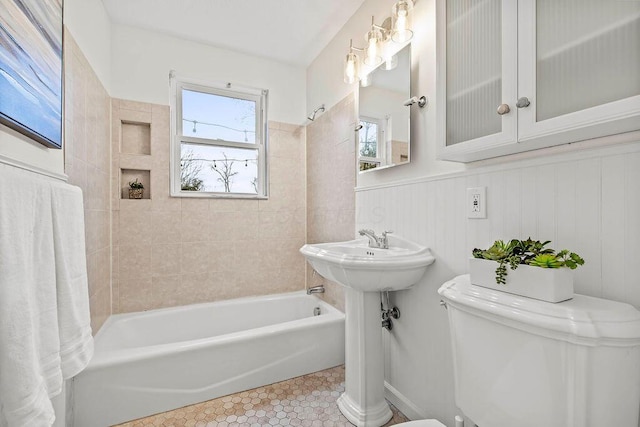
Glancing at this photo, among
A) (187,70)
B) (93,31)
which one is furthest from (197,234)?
(93,31)

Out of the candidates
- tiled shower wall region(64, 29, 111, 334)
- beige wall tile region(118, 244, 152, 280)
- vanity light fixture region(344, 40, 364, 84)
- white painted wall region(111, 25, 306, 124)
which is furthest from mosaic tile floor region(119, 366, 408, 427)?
white painted wall region(111, 25, 306, 124)

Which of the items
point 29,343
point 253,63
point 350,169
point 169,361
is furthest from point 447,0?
point 169,361

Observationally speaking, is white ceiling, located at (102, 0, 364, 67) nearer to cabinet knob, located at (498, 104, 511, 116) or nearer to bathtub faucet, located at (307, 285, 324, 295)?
cabinet knob, located at (498, 104, 511, 116)

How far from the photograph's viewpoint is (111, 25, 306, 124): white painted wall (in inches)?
88.7

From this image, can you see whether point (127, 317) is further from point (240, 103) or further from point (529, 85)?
point (529, 85)

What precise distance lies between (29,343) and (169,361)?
1008 mm

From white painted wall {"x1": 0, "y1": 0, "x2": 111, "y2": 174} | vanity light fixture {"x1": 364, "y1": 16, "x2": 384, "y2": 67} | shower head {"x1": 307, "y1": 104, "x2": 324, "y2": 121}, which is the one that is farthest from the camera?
shower head {"x1": 307, "y1": 104, "x2": 324, "y2": 121}

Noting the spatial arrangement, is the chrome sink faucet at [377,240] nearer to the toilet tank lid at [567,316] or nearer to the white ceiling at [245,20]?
the toilet tank lid at [567,316]

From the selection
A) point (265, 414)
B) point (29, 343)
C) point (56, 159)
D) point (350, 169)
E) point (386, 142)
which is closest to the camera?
point (29, 343)

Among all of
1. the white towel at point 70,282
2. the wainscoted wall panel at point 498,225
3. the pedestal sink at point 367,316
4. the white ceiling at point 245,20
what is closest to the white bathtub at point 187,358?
the pedestal sink at point 367,316

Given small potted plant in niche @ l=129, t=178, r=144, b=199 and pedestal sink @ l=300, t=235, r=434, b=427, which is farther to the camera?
small potted plant in niche @ l=129, t=178, r=144, b=199

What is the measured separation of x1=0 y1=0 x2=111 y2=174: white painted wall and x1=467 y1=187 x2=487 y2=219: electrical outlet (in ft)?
5.30

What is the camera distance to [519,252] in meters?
0.90

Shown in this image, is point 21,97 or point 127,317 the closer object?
point 21,97
